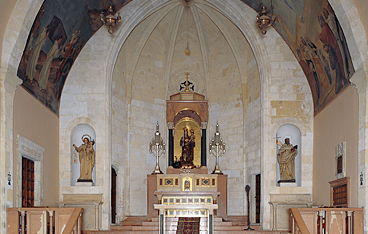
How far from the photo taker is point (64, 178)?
14.2m

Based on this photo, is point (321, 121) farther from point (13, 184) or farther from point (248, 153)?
point (13, 184)

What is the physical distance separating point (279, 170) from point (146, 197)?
4.30 meters

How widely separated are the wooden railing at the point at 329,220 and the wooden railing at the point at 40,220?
4333mm

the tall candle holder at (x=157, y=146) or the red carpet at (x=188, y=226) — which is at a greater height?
the tall candle holder at (x=157, y=146)

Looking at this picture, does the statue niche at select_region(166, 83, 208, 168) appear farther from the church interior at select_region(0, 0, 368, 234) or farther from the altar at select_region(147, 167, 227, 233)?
the altar at select_region(147, 167, 227, 233)

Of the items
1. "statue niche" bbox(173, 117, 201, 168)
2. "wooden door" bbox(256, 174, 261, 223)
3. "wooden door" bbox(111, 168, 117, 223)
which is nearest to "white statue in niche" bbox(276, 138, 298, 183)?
"wooden door" bbox(256, 174, 261, 223)

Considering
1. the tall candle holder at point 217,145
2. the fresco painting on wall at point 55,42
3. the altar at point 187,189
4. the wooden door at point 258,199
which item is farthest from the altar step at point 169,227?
the fresco painting on wall at point 55,42

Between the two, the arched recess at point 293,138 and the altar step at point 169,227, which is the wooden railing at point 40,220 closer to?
the altar step at point 169,227

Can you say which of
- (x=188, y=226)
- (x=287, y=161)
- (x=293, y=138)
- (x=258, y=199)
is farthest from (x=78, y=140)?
(x=293, y=138)

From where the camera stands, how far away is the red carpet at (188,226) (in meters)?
12.6

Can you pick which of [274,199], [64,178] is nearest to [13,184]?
[64,178]

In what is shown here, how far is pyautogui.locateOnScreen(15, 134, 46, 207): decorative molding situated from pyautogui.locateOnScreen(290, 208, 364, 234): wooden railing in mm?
5825

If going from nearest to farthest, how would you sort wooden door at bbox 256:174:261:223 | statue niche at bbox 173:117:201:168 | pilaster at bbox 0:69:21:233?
pilaster at bbox 0:69:21:233
wooden door at bbox 256:174:261:223
statue niche at bbox 173:117:201:168

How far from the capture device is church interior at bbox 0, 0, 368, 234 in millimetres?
10508
